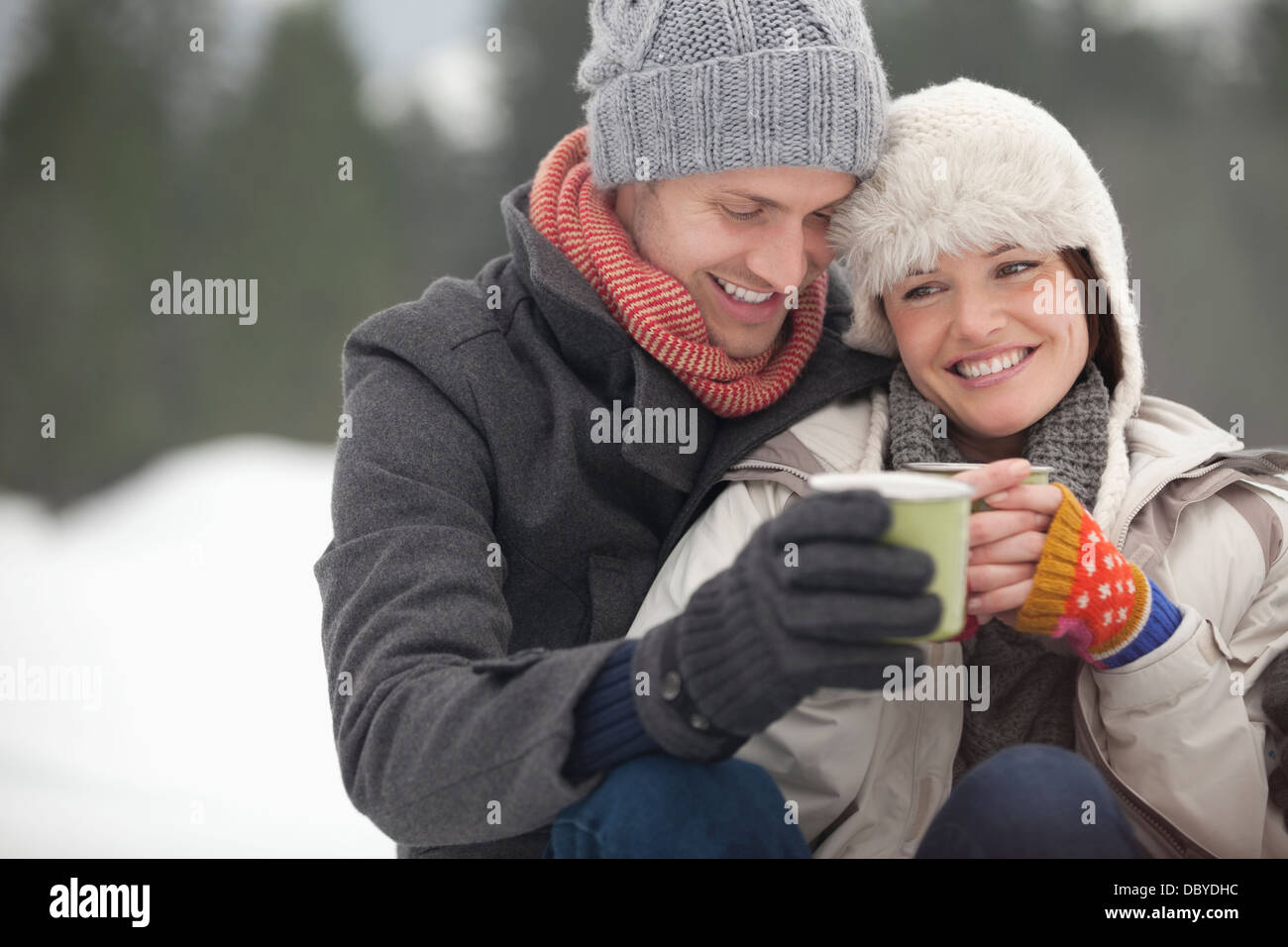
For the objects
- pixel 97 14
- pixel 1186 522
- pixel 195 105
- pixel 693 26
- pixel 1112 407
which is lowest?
pixel 1186 522

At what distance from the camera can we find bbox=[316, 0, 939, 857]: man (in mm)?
1561

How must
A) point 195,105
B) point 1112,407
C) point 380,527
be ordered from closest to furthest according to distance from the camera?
point 380,527 → point 1112,407 → point 195,105

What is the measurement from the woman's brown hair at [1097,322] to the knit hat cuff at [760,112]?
0.36 m

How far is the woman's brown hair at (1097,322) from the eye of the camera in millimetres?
1939

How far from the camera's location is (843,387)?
2.10m

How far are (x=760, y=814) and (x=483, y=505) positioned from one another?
0.65m

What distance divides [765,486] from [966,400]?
34 cm

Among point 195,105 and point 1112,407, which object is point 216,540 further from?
point 1112,407

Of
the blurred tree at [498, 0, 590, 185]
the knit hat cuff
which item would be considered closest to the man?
the knit hat cuff

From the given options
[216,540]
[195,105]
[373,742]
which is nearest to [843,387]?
[373,742]

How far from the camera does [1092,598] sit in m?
1.58

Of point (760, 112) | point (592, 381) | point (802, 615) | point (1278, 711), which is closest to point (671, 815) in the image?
point (802, 615)
